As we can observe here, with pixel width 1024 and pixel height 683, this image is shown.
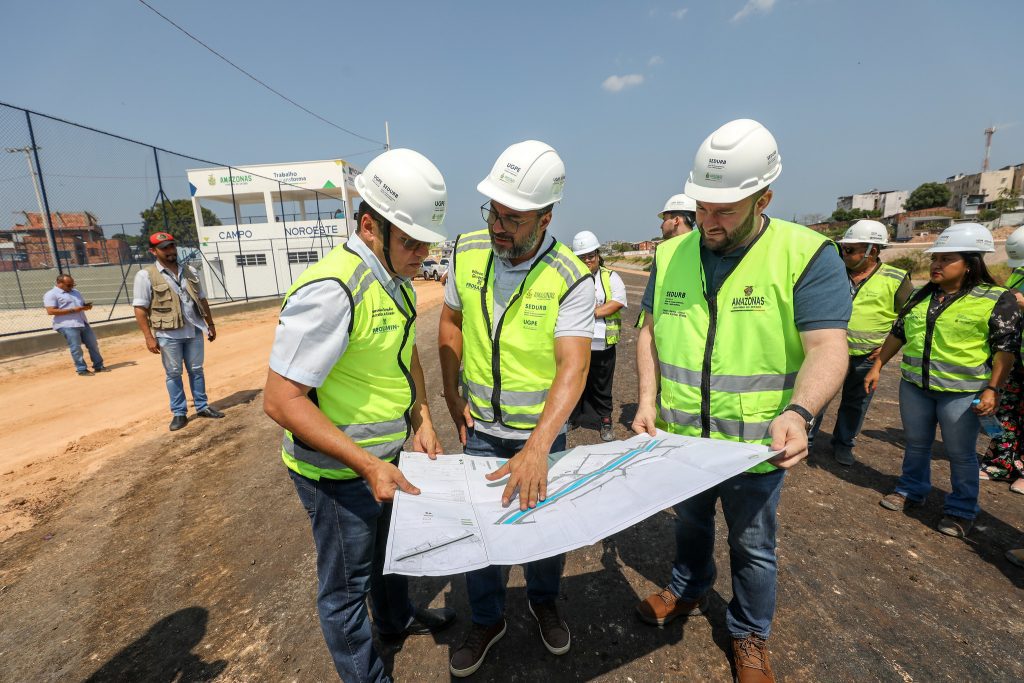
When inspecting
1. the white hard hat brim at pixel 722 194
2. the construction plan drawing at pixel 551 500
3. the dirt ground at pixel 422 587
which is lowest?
the dirt ground at pixel 422 587

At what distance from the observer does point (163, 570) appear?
122 inches

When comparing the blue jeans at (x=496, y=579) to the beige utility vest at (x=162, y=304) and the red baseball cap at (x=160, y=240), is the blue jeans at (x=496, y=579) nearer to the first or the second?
the beige utility vest at (x=162, y=304)

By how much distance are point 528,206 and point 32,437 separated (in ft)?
22.5

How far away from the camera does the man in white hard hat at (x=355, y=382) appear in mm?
1584

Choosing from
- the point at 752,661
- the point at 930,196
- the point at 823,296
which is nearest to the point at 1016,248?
the point at 823,296

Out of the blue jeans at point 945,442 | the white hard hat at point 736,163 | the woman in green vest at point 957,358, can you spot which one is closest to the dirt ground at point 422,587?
the blue jeans at point 945,442

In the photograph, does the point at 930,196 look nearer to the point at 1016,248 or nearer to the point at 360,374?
the point at 1016,248

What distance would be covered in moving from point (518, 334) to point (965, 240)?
3.59 m

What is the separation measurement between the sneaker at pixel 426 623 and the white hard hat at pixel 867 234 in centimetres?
503

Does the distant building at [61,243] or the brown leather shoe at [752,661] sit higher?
the distant building at [61,243]

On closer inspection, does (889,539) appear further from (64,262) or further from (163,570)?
(64,262)

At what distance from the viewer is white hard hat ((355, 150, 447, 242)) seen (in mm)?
1767

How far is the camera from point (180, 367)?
5.65 metres

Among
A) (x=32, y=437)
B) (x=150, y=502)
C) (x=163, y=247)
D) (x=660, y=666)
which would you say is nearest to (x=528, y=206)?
(x=660, y=666)
